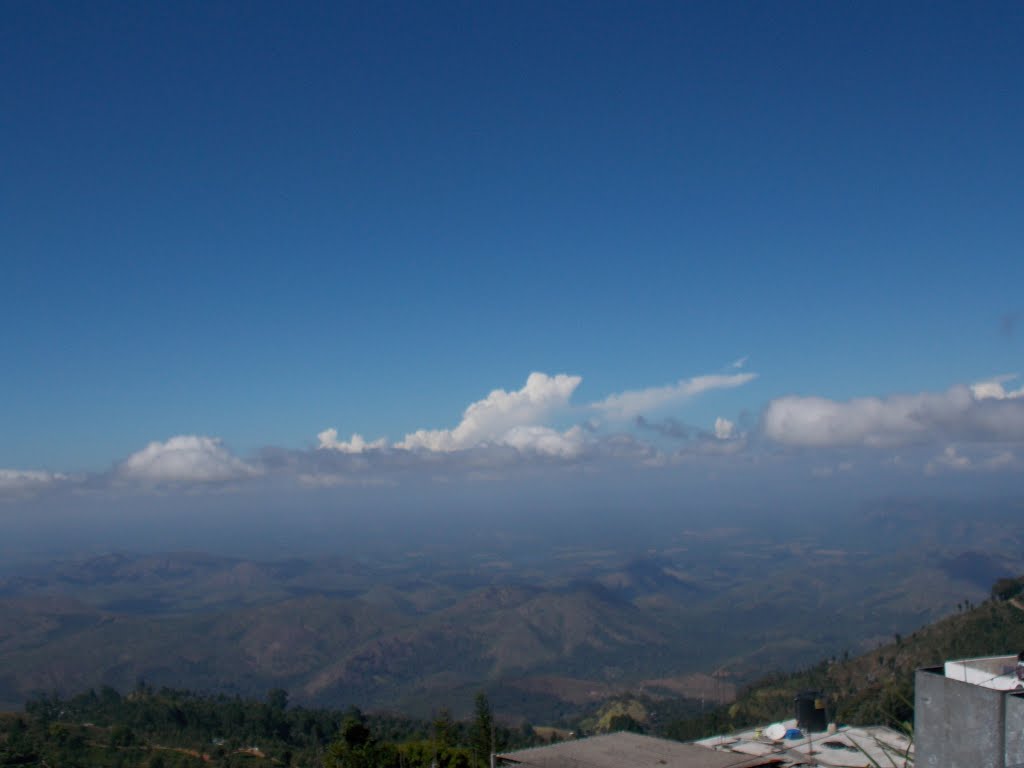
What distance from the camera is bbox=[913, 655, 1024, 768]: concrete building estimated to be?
31.1 feet

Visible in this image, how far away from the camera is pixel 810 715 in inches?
1592

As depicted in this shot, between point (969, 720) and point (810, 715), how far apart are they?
34.1 m

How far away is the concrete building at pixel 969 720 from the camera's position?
9477mm

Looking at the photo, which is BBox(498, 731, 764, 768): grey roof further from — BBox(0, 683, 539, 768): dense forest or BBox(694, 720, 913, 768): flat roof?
BBox(0, 683, 539, 768): dense forest

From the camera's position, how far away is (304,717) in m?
88.8

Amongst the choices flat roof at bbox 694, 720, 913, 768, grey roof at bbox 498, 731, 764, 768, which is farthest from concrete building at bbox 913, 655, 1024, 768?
flat roof at bbox 694, 720, 913, 768

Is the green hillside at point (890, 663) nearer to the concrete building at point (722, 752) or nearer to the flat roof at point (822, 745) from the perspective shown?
the flat roof at point (822, 745)

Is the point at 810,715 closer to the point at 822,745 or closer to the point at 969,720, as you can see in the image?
the point at 822,745

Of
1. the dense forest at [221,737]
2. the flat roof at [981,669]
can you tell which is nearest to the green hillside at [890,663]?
the dense forest at [221,737]

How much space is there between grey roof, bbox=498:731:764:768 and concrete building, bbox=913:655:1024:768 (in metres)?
18.6

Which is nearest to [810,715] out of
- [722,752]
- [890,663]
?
[722,752]

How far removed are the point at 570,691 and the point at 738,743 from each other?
159642mm

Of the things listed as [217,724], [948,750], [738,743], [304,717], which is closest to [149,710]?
[217,724]

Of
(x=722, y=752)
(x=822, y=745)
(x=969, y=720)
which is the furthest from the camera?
(x=822, y=745)
